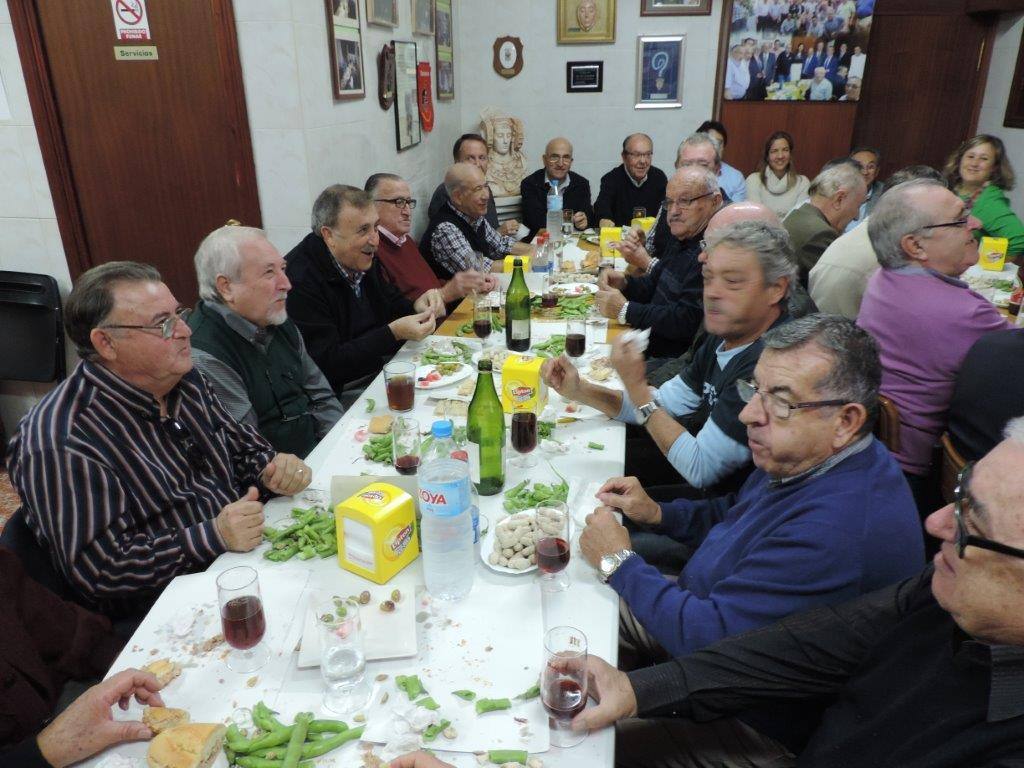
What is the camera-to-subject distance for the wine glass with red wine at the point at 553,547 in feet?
4.88

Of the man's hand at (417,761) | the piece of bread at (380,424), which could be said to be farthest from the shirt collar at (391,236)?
the man's hand at (417,761)

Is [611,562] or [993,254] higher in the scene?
[993,254]

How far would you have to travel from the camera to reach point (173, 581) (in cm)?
152

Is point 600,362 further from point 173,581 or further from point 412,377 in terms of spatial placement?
point 173,581

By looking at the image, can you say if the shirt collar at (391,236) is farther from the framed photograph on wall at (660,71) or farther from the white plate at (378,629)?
the framed photograph on wall at (660,71)

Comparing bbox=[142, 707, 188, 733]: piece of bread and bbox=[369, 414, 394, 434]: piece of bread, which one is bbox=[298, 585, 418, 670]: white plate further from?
bbox=[369, 414, 394, 434]: piece of bread

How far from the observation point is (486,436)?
1.98 metres

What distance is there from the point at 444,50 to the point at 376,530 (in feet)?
18.6

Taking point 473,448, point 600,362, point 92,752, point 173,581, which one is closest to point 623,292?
point 600,362

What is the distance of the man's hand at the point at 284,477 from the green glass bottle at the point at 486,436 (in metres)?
0.46

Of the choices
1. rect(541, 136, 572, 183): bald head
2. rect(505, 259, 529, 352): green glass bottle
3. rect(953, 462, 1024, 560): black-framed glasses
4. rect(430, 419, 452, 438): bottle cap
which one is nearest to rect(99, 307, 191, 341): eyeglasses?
rect(430, 419, 452, 438): bottle cap

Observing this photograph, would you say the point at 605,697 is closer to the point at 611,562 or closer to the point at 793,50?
the point at 611,562

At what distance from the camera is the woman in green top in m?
4.41

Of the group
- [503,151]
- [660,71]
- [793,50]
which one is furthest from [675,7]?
[503,151]
